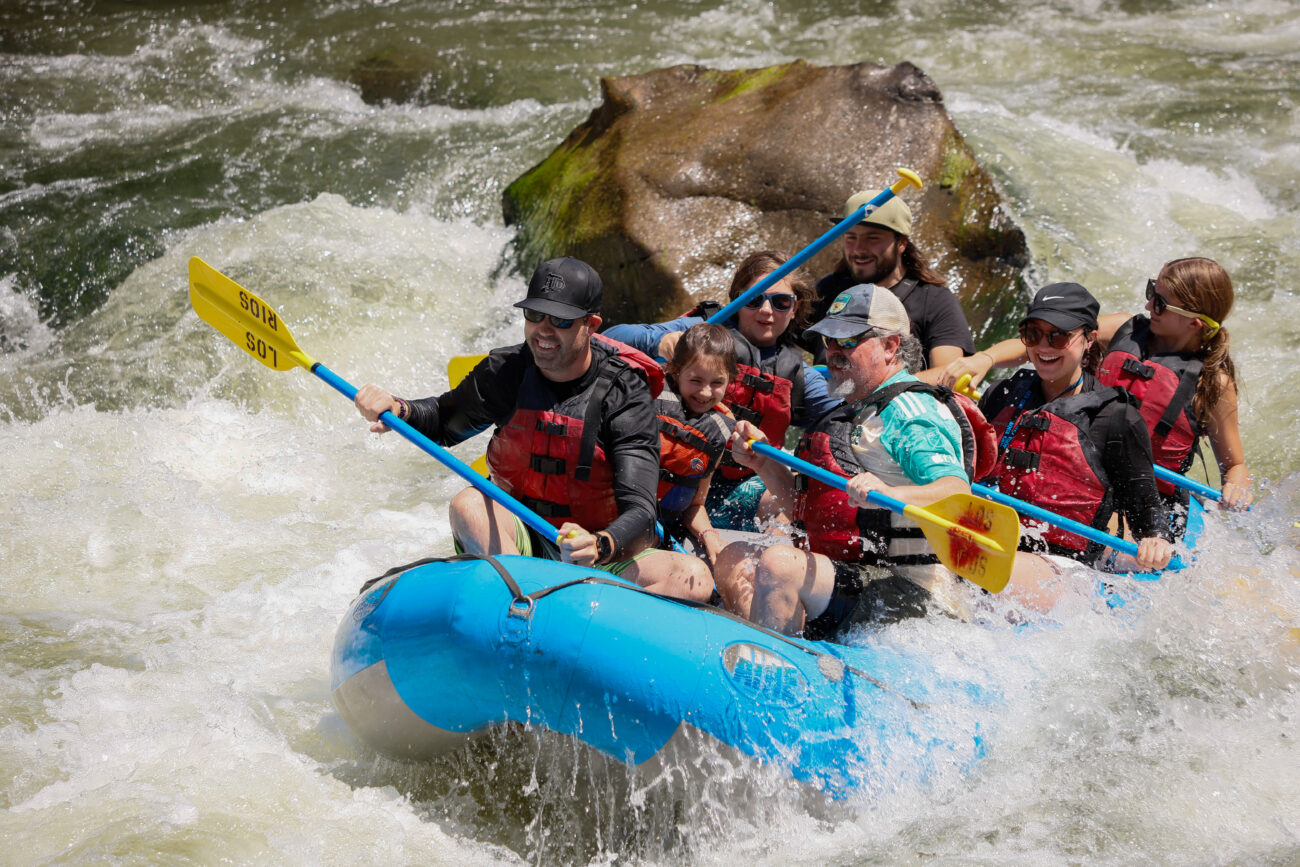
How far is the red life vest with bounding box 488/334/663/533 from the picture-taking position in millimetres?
3115

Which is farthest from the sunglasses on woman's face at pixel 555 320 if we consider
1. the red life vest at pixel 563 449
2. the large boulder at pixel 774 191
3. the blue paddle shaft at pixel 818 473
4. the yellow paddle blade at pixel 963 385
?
the large boulder at pixel 774 191


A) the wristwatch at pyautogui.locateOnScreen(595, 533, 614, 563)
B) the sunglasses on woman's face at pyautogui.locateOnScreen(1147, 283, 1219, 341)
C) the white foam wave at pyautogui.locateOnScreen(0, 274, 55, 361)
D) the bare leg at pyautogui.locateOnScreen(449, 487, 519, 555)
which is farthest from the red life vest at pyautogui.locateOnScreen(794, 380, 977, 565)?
the white foam wave at pyautogui.locateOnScreen(0, 274, 55, 361)

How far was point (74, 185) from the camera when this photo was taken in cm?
755

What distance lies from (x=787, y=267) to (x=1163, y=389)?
52.0 inches

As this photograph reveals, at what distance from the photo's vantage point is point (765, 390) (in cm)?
371

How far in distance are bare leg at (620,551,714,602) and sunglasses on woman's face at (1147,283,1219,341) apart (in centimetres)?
181

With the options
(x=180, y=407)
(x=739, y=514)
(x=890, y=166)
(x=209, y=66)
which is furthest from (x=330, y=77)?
(x=739, y=514)

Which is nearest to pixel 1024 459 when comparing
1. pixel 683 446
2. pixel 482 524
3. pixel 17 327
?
pixel 683 446

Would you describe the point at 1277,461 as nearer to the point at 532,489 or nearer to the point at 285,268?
the point at 532,489

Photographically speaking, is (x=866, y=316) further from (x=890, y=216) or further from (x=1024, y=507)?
(x=890, y=216)

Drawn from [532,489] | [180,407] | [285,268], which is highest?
[532,489]

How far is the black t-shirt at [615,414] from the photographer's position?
3076 mm

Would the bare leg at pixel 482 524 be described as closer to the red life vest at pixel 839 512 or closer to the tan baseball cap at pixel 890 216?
the red life vest at pixel 839 512

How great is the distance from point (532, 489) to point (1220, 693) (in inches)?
81.6
